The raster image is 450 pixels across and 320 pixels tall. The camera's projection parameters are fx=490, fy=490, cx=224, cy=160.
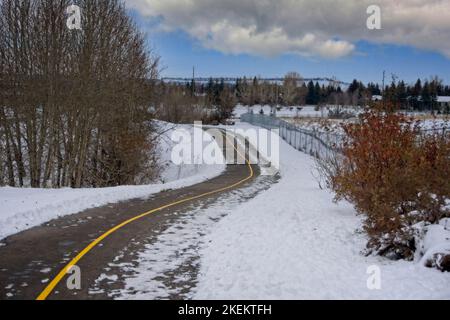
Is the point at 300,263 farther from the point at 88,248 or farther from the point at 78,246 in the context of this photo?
the point at 78,246

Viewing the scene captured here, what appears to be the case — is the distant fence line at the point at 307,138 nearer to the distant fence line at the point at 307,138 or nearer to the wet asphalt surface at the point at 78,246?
the distant fence line at the point at 307,138

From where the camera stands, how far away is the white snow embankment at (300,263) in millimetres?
8025

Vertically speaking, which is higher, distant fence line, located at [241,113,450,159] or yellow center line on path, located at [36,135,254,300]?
distant fence line, located at [241,113,450,159]

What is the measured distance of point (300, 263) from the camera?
9969 millimetres

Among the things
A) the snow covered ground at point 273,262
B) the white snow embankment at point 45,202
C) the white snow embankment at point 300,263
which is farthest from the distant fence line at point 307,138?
the snow covered ground at point 273,262

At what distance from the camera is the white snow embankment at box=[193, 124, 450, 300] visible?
8.03 metres

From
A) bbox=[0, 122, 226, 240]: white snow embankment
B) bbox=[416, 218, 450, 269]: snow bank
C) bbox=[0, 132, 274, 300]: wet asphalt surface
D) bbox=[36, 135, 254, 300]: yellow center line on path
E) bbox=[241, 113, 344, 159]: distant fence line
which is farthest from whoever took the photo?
bbox=[241, 113, 344, 159]: distant fence line

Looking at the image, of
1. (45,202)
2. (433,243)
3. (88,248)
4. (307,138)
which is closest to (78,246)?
(88,248)

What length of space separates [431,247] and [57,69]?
23.5 metres

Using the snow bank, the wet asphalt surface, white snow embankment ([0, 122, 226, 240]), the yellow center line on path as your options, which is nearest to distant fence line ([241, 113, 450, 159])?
the yellow center line on path

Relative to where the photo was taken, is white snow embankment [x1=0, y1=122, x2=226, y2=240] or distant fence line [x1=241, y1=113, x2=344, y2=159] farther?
distant fence line [x1=241, y1=113, x2=344, y2=159]

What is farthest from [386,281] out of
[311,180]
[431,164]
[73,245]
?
[311,180]

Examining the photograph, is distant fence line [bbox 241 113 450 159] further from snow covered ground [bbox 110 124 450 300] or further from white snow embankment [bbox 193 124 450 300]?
snow covered ground [bbox 110 124 450 300]
